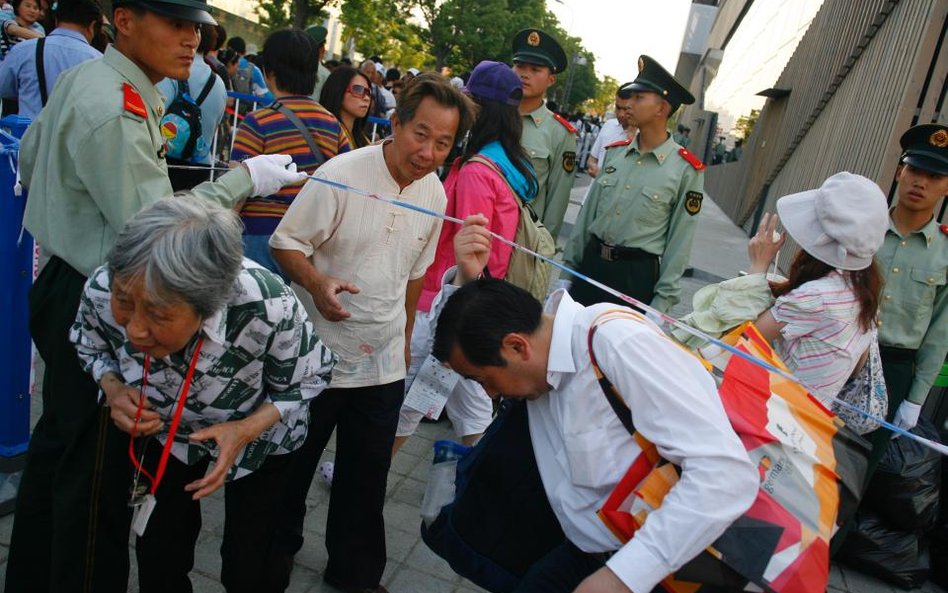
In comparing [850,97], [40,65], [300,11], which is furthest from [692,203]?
[300,11]

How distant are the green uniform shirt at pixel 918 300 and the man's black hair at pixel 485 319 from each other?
2.57 meters

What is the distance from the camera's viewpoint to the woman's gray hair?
1.68 meters

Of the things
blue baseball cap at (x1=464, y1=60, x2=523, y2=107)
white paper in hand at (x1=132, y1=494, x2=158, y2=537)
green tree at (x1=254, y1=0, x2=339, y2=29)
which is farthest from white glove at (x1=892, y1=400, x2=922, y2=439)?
green tree at (x1=254, y1=0, x2=339, y2=29)

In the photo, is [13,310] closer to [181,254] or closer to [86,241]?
[86,241]

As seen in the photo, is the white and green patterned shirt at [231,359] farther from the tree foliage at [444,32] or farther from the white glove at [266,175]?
the tree foliage at [444,32]

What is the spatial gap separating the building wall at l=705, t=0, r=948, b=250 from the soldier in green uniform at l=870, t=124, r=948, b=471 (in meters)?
3.58

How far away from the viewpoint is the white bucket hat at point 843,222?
8.80ft

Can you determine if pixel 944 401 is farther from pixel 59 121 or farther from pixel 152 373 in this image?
pixel 59 121

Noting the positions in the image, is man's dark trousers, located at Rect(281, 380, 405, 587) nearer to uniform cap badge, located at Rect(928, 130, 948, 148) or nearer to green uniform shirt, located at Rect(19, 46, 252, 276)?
green uniform shirt, located at Rect(19, 46, 252, 276)

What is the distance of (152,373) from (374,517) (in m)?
1.27

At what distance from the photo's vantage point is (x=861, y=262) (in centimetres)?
275

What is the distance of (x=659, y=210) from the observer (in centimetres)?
424

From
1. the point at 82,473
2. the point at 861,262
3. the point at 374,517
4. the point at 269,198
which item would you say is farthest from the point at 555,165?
the point at 82,473

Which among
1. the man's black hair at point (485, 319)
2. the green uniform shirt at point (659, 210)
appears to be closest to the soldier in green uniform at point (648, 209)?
the green uniform shirt at point (659, 210)
